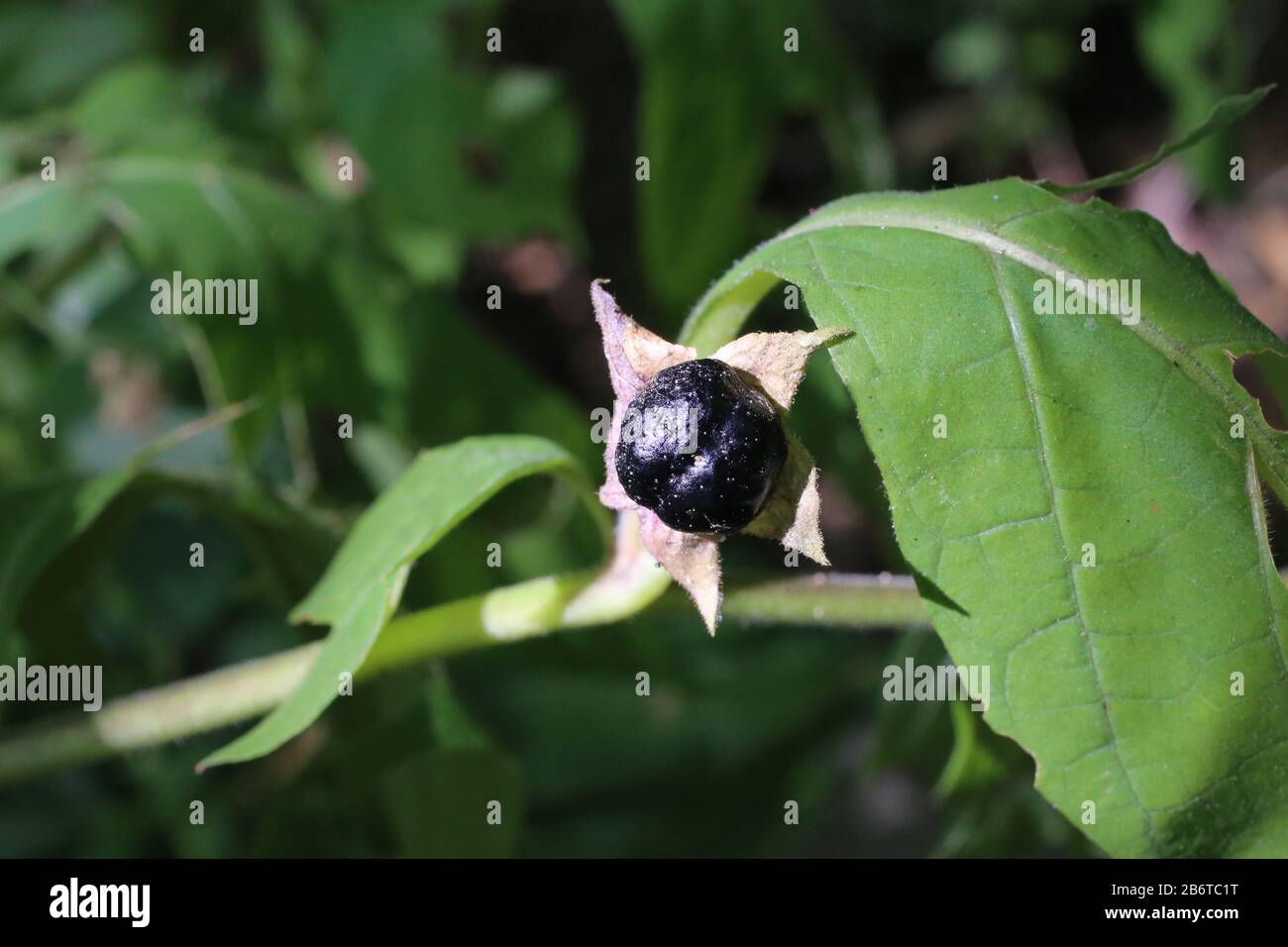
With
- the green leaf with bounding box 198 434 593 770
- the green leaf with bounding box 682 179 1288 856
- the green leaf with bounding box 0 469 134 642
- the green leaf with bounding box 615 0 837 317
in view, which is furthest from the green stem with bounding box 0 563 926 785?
the green leaf with bounding box 615 0 837 317

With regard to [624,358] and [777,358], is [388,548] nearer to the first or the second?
[624,358]

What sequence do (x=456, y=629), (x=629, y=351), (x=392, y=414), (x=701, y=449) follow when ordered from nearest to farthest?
(x=701, y=449)
(x=629, y=351)
(x=456, y=629)
(x=392, y=414)

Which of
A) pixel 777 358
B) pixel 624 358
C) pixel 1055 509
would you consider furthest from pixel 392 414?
pixel 1055 509

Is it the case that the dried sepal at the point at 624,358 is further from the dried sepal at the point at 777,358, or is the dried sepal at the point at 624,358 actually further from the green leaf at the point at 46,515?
the green leaf at the point at 46,515

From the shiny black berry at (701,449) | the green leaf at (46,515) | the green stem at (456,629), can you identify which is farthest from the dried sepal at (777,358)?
the green leaf at (46,515)

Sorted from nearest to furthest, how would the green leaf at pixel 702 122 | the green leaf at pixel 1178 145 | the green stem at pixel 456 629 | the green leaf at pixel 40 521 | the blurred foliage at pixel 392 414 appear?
the green leaf at pixel 1178 145 < the green stem at pixel 456 629 < the green leaf at pixel 40 521 < the blurred foliage at pixel 392 414 < the green leaf at pixel 702 122

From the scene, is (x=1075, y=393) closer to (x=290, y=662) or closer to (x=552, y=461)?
(x=552, y=461)

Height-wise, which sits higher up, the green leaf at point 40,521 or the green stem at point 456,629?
the green leaf at point 40,521
